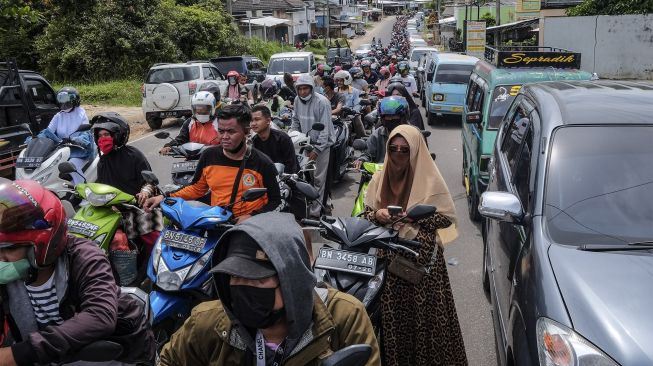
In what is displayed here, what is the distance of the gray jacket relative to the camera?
25.6 feet

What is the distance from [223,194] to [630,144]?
2832mm

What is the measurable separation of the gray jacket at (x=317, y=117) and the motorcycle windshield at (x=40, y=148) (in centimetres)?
305

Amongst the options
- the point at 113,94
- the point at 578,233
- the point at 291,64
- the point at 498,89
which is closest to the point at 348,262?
the point at 578,233

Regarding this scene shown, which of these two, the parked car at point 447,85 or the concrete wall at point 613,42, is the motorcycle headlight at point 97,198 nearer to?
the parked car at point 447,85

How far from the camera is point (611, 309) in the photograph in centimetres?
243

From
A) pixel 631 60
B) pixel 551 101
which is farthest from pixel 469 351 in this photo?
pixel 631 60

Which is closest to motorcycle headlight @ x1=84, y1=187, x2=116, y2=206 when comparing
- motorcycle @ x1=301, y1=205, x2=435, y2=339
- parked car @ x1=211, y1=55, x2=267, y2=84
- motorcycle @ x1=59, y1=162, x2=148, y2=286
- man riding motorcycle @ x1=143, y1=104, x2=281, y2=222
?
motorcycle @ x1=59, y1=162, x2=148, y2=286

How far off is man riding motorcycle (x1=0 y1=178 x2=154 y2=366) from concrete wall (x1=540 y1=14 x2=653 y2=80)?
1004 inches

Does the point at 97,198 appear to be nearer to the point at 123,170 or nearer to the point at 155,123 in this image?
the point at 123,170

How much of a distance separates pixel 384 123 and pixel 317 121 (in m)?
2.52

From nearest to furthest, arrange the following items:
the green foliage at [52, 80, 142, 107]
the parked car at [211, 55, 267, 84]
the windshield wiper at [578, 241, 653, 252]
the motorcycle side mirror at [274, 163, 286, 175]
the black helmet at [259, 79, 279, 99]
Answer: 1. the windshield wiper at [578, 241, 653, 252]
2. the motorcycle side mirror at [274, 163, 286, 175]
3. the black helmet at [259, 79, 279, 99]
4. the parked car at [211, 55, 267, 84]
5. the green foliage at [52, 80, 142, 107]

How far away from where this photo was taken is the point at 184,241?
3.99 metres

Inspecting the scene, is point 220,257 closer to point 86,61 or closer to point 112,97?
point 112,97

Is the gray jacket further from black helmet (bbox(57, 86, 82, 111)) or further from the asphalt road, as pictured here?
black helmet (bbox(57, 86, 82, 111))
